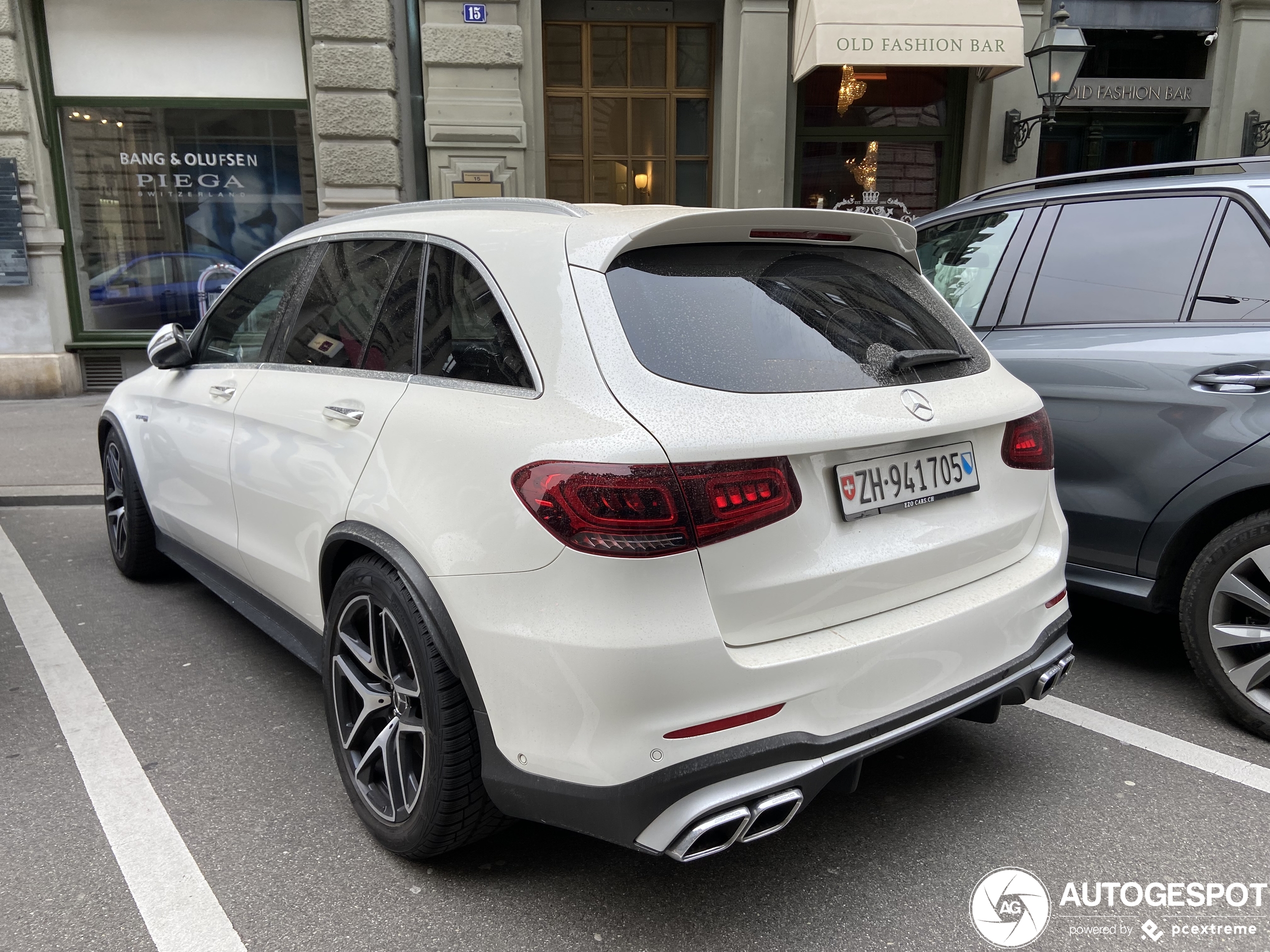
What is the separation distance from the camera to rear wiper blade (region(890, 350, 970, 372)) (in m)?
2.36

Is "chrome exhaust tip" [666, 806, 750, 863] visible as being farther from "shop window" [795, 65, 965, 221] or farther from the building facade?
"shop window" [795, 65, 965, 221]

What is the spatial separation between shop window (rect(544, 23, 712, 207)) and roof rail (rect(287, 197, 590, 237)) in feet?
27.8

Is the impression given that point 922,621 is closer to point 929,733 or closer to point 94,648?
point 929,733

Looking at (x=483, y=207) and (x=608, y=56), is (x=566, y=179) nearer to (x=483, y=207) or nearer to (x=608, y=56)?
(x=608, y=56)

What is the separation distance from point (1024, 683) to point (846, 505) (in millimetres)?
751

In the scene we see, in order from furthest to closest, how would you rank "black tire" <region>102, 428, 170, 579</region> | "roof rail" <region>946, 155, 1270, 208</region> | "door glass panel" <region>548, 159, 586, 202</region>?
1. "door glass panel" <region>548, 159, 586, 202</region>
2. "black tire" <region>102, 428, 170, 579</region>
3. "roof rail" <region>946, 155, 1270, 208</region>

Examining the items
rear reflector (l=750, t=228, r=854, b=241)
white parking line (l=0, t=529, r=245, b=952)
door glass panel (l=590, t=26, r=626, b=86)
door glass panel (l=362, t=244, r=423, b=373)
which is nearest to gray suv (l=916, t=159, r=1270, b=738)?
rear reflector (l=750, t=228, r=854, b=241)

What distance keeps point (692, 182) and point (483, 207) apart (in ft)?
31.4

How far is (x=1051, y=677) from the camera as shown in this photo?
8.20ft

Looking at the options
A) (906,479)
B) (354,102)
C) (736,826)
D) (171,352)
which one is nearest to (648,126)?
(354,102)

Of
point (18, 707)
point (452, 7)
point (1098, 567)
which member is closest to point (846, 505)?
point (1098, 567)

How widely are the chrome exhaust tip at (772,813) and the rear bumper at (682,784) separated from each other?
0.02 meters

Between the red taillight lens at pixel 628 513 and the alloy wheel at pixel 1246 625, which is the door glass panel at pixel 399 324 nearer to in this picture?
the red taillight lens at pixel 628 513

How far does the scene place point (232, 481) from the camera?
130 inches
